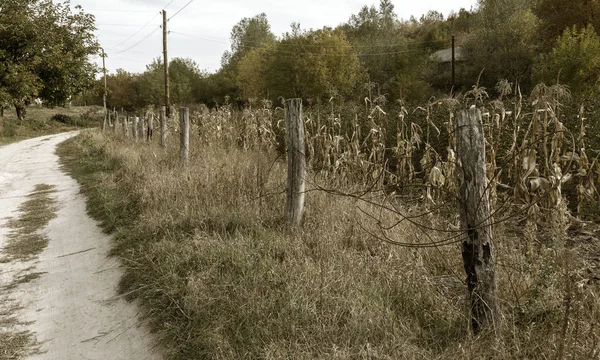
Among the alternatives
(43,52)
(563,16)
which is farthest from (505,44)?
(43,52)

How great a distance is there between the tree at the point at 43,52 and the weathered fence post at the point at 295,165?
26895mm

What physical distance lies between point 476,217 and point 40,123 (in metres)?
43.8

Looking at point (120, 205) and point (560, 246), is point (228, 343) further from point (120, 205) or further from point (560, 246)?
point (120, 205)

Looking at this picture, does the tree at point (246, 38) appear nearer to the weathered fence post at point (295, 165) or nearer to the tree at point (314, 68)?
the tree at point (314, 68)

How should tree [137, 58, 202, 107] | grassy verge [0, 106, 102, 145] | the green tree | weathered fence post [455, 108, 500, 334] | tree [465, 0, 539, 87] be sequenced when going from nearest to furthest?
weathered fence post [455, 108, 500, 334] < grassy verge [0, 106, 102, 145] < tree [465, 0, 539, 87] < tree [137, 58, 202, 107] < the green tree

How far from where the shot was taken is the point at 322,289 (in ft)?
11.1

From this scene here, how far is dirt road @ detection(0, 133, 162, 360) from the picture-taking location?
3.64 metres

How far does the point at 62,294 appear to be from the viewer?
4660 millimetres

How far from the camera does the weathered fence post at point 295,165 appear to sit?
5160 millimetres

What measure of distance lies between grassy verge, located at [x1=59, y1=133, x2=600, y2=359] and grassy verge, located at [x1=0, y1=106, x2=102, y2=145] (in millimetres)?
25026

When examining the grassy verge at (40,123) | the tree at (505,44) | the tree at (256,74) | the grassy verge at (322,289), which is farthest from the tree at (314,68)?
the grassy verge at (322,289)

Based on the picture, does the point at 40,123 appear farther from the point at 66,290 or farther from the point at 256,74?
the point at 66,290

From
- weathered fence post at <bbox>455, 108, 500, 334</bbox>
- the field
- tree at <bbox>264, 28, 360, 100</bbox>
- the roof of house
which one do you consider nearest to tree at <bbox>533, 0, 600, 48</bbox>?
the roof of house

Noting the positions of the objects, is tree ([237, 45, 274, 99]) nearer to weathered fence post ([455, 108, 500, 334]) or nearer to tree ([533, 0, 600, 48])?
tree ([533, 0, 600, 48])
